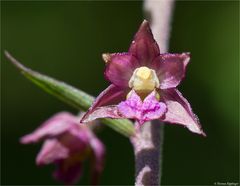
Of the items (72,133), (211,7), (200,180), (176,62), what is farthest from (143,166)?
(211,7)

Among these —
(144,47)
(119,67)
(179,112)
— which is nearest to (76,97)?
(119,67)

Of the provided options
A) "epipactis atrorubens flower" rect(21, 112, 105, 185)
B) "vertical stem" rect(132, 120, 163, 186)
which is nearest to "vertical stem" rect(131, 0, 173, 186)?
"vertical stem" rect(132, 120, 163, 186)

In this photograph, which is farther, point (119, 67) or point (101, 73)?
point (101, 73)

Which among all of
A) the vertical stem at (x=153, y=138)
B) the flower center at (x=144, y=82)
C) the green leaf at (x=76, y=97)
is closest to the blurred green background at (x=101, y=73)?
the vertical stem at (x=153, y=138)

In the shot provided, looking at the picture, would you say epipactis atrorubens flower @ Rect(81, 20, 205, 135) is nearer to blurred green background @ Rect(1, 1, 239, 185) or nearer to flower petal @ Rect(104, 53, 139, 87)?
flower petal @ Rect(104, 53, 139, 87)

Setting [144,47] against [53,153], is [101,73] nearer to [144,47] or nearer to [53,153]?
[53,153]

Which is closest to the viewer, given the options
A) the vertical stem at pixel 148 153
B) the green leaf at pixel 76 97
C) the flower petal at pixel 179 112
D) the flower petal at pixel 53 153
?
the flower petal at pixel 179 112

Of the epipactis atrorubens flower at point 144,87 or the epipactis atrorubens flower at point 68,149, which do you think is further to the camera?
the epipactis atrorubens flower at point 68,149

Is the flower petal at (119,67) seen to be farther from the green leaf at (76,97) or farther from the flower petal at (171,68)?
the green leaf at (76,97)
